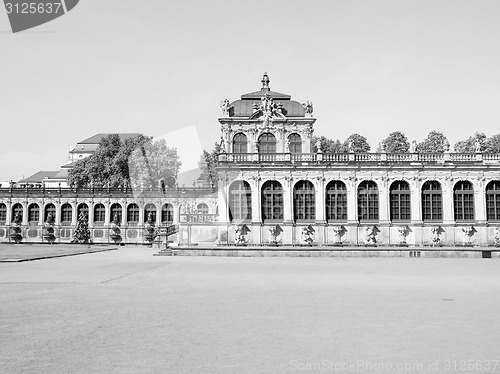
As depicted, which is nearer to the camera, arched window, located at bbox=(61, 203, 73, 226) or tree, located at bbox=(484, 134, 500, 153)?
arched window, located at bbox=(61, 203, 73, 226)

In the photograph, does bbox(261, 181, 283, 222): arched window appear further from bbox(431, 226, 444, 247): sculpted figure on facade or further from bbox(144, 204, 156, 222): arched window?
bbox(144, 204, 156, 222): arched window

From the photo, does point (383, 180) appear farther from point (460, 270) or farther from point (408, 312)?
point (408, 312)

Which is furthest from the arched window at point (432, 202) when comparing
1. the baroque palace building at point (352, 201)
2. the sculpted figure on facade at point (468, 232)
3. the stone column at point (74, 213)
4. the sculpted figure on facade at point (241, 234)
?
the stone column at point (74, 213)

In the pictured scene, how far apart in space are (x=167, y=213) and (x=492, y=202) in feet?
139

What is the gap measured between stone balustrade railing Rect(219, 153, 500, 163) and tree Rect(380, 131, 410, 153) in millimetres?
39651

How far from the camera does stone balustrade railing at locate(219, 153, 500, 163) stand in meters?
46.6

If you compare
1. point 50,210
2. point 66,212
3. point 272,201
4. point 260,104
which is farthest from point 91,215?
point 272,201

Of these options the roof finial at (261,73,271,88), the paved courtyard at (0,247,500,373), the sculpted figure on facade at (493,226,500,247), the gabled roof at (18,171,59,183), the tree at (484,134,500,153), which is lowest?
the paved courtyard at (0,247,500,373)

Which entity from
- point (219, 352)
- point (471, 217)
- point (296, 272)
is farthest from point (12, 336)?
point (471, 217)

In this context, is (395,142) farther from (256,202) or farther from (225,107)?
(256,202)

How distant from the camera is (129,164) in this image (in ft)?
260

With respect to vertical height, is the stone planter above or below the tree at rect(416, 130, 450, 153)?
below

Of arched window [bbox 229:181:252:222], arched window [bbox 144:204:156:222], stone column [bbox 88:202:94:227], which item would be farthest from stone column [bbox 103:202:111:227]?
arched window [bbox 229:181:252:222]

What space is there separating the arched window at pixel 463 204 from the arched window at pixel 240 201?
20.5 meters
